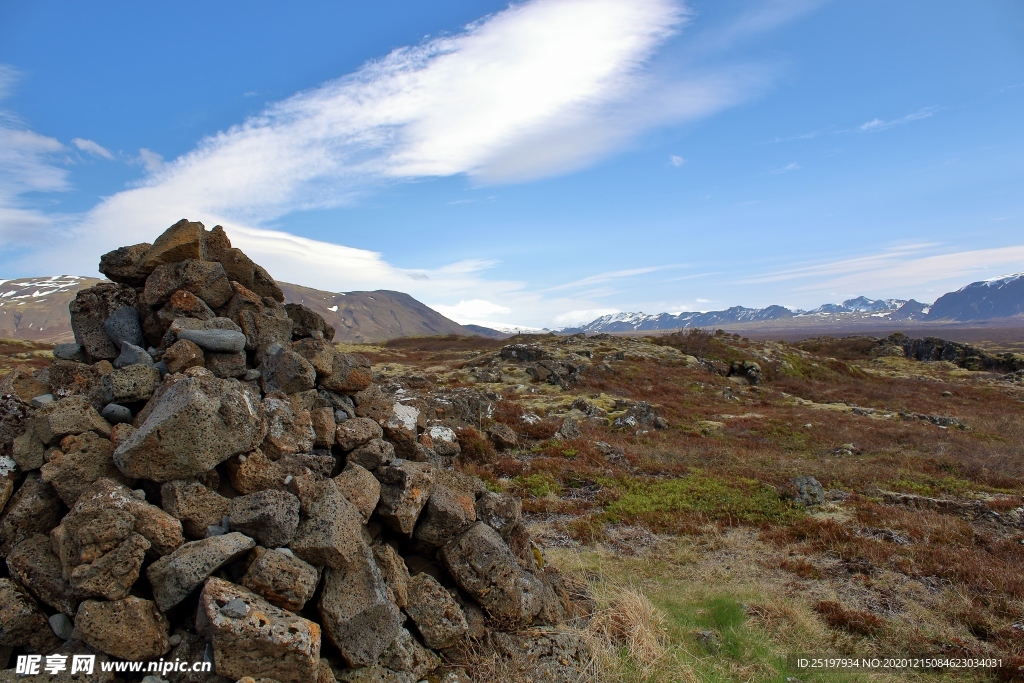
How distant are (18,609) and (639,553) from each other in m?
10.0

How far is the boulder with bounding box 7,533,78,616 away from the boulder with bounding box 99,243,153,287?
441 centimetres

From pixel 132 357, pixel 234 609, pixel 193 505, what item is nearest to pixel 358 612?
pixel 234 609

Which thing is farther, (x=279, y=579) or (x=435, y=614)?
(x=435, y=614)

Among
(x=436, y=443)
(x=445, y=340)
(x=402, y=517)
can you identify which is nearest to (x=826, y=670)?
(x=402, y=517)

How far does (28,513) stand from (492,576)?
5288 mm

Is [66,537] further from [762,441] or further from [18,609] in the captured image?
[762,441]

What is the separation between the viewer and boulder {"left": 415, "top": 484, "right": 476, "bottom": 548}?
7.28 meters

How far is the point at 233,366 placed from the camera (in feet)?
26.0

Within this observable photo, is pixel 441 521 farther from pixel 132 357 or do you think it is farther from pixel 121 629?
pixel 132 357

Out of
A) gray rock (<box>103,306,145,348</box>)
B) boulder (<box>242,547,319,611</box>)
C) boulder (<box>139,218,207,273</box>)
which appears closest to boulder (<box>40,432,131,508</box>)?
boulder (<box>242,547,319,611</box>)

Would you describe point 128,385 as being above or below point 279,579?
above

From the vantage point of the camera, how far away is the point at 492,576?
713 cm

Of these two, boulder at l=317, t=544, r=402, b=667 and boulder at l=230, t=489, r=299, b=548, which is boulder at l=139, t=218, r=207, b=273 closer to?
boulder at l=230, t=489, r=299, b=548

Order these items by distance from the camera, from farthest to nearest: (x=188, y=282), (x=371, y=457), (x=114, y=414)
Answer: (x=188, y=282), (x=371, y=457), (x=114, y=414)
